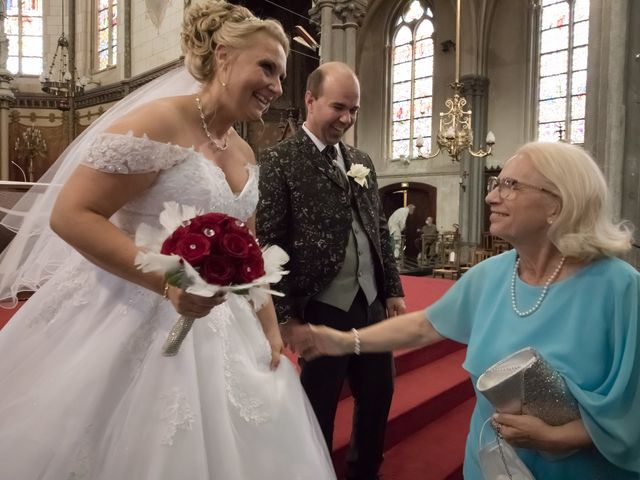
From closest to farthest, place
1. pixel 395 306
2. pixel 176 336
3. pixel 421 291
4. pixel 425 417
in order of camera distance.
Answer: pixel 176 336 → pixel 395 306 → pixel 425 417 → pixel 421 291

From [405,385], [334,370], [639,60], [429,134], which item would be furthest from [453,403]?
[429,134]

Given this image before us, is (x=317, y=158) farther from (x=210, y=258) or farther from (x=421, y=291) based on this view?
(x=421, y=291)

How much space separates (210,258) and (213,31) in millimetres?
752

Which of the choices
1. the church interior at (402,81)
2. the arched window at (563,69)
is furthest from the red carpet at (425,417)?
the arched window at (563,69)

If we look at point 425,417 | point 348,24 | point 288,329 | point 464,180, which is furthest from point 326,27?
point 464,180

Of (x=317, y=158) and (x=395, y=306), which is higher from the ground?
(x=317, y=158)

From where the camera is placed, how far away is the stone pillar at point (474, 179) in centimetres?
1398

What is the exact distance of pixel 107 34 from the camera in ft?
48.2

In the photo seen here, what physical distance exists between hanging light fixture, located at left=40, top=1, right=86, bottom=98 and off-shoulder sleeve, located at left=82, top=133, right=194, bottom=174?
1318 cm

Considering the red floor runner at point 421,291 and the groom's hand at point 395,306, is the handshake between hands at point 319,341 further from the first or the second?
the red floor runner at point 421,291

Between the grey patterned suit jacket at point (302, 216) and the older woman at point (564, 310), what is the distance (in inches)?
23.6

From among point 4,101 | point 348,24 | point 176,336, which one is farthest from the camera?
point 4,101

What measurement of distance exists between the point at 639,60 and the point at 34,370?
6195mm

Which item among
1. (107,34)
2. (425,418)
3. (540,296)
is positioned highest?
(107,34)
